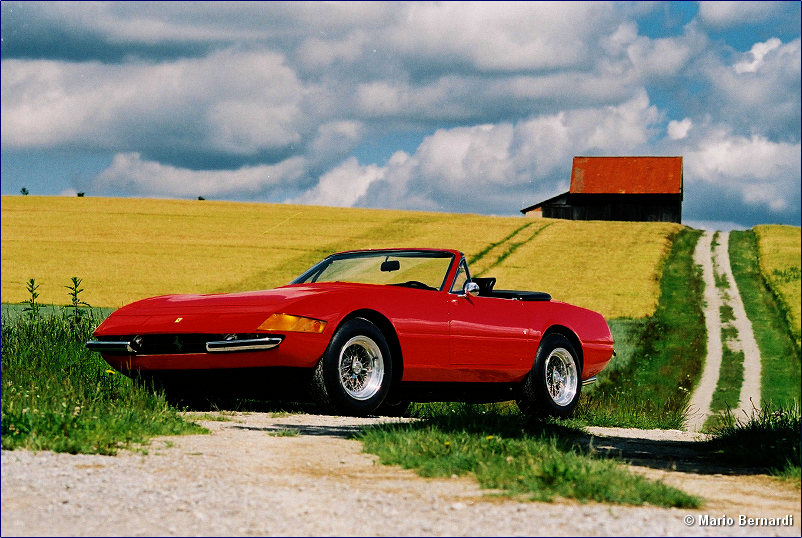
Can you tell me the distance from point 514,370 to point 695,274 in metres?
33.3

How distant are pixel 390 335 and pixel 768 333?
25181 millimetres

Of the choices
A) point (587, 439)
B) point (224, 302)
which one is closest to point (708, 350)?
point (587, 439)

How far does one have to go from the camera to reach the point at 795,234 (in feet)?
181

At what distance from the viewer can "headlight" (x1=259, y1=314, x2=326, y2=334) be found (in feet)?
26.9

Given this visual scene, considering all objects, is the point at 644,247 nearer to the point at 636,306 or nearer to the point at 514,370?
the point at 636,306

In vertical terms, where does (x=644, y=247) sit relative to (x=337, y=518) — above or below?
above

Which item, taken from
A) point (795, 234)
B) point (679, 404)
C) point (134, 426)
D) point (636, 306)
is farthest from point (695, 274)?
point (134, 426)

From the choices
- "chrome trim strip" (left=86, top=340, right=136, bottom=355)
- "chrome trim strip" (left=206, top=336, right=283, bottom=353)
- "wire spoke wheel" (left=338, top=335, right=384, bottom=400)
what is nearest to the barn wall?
"wire spoke wheel" (left=338, top=335, right=384, bottom=400)

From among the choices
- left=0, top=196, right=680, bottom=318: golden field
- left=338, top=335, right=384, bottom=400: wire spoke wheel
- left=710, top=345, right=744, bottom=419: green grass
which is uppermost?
left=0, top=196, right=680, bottom=318: golden field

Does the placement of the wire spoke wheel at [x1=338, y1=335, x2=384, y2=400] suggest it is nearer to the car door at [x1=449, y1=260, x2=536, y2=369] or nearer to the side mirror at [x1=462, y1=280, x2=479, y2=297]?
the car door at [x1=449, y1=260, x2=536, y2=369]

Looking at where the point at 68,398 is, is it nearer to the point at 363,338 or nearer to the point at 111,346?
the point at 111,346

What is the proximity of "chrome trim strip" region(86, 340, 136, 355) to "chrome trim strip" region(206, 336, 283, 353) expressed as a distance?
1006 millimetres

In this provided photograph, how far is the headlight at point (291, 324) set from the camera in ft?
26.9

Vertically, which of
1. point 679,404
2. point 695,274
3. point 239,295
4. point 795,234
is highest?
point 795,234
